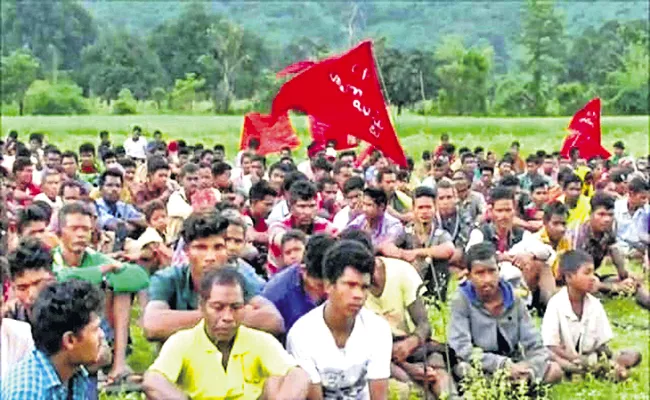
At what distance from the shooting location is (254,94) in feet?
199

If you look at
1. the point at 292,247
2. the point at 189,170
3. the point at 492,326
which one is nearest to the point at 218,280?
the point at 292,247

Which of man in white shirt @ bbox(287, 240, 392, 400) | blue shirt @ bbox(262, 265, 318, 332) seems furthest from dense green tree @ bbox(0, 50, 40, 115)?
man in white shirt @ bbox(287, 240, 392, 400)

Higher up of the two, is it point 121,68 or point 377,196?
point 377,196

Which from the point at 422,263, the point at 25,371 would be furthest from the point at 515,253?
the point at 25,371

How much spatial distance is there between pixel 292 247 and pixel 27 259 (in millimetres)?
1791

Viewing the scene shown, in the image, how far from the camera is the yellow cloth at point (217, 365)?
5.72 m

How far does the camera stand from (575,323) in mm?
9023

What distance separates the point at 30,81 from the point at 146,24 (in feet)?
165

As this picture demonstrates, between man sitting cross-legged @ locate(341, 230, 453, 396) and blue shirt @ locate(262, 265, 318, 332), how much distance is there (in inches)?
35.0

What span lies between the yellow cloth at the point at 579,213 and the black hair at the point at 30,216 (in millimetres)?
5637

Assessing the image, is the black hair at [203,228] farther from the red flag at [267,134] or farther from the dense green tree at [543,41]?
the dense green tree at [543,41]

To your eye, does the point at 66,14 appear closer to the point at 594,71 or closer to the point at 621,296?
the point at 594,71

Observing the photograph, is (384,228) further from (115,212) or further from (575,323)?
(115,212)

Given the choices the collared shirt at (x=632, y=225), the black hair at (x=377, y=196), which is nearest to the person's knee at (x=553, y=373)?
the black hair at (x=377, y=196)
